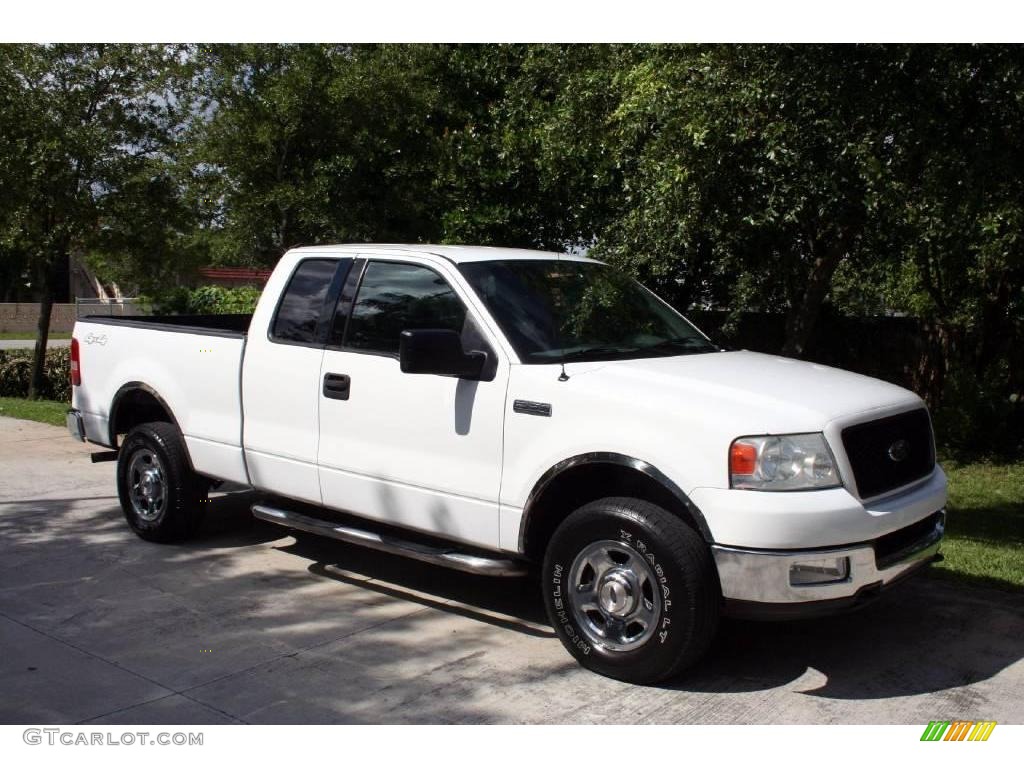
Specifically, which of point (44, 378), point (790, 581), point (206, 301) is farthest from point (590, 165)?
point (206, 301)

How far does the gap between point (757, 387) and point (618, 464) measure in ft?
2.50

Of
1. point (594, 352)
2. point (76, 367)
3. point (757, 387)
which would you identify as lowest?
point (76, 367)

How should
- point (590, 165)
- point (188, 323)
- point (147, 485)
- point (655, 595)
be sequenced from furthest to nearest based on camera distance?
point (590, 165) → point (188, 323) → point (147, 485) → point (655, 595)

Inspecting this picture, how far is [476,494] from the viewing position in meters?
5.46

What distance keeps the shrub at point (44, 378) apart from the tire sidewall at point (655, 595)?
14.8m

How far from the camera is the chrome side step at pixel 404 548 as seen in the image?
5.41m

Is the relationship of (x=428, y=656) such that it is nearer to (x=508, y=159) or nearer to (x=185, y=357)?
(x=185, y=357)

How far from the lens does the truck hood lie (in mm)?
4789

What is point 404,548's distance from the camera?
573 cm

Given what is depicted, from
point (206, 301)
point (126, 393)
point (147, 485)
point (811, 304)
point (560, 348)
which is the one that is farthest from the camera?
point (206, 301)

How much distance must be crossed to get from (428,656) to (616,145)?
5.44 m

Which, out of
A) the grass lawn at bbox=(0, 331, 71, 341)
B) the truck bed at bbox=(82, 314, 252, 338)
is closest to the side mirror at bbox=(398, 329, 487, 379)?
the truck bed at bbox=(82, 314, 252, 338)
